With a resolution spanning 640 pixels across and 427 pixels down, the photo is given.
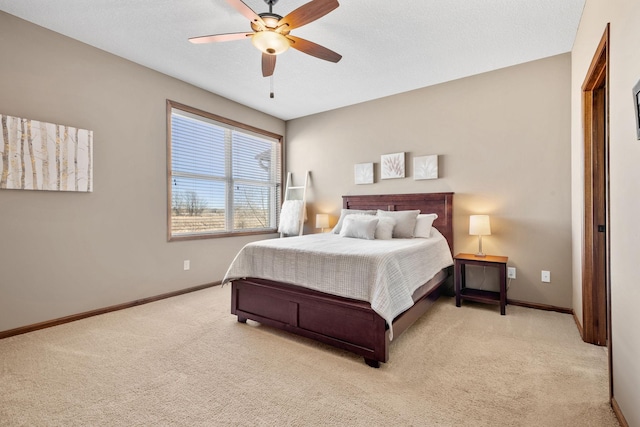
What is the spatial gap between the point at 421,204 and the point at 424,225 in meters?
0.51

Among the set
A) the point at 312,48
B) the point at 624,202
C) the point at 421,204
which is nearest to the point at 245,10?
the point at 312,48

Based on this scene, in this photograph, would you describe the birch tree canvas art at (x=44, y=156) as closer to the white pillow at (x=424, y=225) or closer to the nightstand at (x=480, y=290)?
the white pillow at (x=424, y=225)

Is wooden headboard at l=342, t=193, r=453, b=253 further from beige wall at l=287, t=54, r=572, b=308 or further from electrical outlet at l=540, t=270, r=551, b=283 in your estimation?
electrical outlet at l=540, t=270, r=551, b=283

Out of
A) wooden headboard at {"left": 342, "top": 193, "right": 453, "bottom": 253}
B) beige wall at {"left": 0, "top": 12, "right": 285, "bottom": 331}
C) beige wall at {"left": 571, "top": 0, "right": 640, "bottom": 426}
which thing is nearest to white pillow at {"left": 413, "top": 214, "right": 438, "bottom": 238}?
wooden headboard at {"left": 342, "top": 193, "right": 453, "bottom": 253}

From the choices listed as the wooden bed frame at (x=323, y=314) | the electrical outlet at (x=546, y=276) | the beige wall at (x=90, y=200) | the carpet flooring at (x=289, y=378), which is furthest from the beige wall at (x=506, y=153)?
the beige wall at (x=90, y=200)

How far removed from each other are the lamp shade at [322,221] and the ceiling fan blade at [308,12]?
301 cm

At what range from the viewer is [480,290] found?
3555 millimetres

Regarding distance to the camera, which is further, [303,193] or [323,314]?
[303,193]

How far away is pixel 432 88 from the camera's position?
398cm

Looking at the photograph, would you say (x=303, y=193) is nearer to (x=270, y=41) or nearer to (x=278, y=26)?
(x=270, y=41)

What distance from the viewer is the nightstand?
3.11m

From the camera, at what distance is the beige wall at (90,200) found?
2.61 meters

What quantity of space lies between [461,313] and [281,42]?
3.12 metres

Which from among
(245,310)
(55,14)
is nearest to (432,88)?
(245,310)
